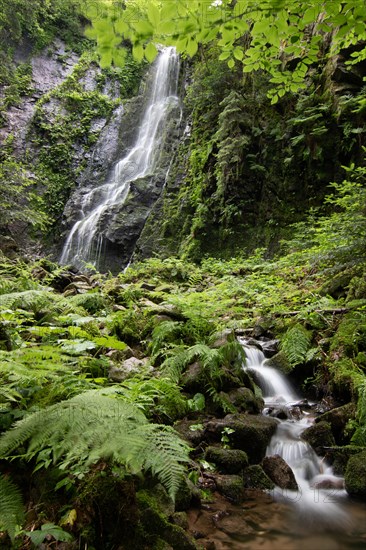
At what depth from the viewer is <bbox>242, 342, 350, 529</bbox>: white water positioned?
2.82 m

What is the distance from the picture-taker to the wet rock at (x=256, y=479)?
3.05 meters

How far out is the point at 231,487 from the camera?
112 inches

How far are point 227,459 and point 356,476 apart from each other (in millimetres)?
1139

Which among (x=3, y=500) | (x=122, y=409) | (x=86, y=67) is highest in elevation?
(x=86, y=67)

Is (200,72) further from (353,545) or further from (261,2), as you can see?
(353,545)

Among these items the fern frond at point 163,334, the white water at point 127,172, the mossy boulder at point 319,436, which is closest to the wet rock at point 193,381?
the fern frond at point 163,334

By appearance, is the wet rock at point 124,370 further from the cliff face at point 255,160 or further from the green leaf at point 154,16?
the cliff face at point 255,160

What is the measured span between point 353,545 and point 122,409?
6.77 ft

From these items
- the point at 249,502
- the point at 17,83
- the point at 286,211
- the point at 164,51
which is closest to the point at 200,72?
the point at 286,211

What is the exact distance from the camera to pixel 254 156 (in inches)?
481

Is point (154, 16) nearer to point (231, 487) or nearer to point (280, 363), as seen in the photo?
point (231, 487)

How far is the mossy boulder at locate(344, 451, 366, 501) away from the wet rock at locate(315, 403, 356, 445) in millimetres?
461

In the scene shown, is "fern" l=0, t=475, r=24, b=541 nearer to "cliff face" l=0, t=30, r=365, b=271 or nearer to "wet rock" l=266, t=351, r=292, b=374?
"wet rock" l=266, t=351, r=292, b=374

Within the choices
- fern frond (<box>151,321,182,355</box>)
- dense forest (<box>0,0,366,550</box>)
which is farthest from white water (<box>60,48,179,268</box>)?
fern frond (<box>151,321,182,355</box>)
